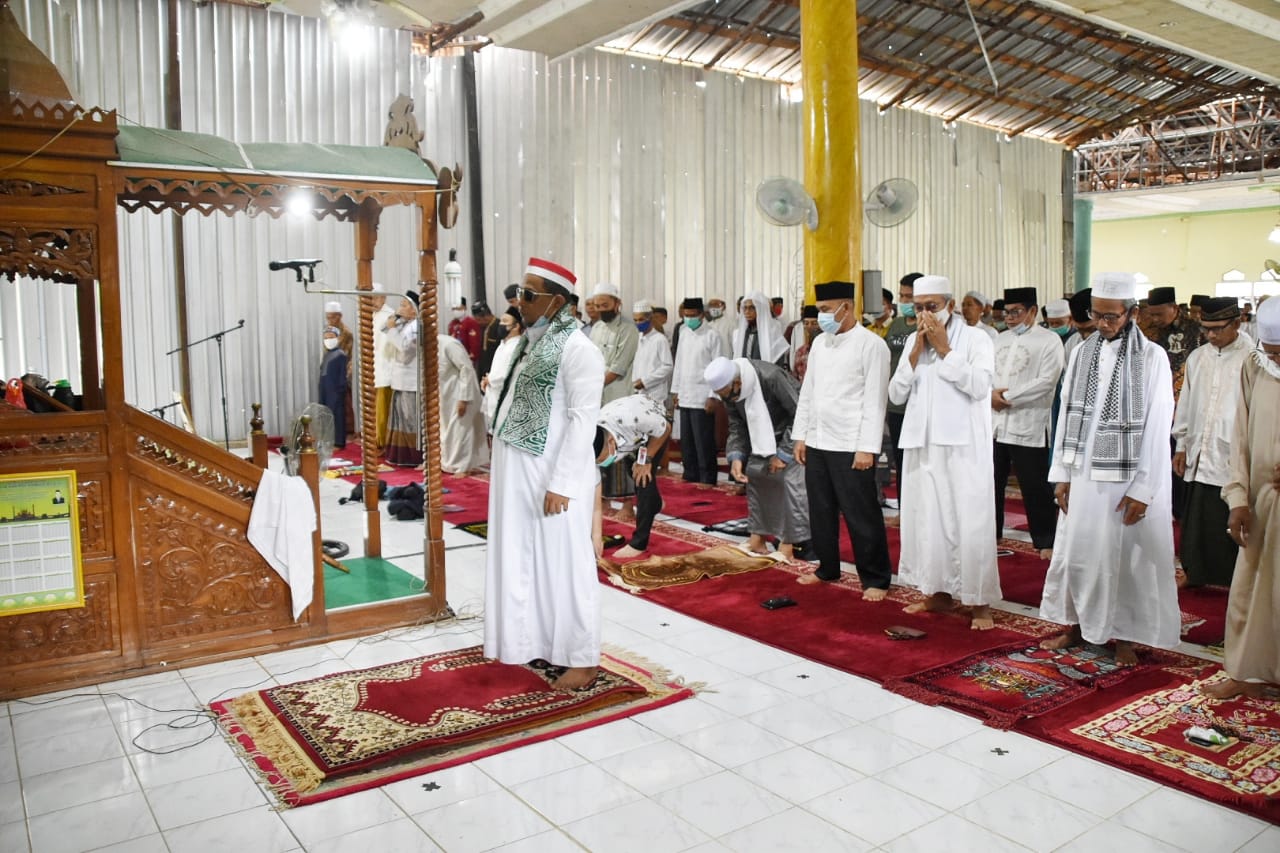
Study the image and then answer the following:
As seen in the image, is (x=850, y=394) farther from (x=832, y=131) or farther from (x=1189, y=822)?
(x=832, y=131)

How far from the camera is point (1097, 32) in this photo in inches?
486

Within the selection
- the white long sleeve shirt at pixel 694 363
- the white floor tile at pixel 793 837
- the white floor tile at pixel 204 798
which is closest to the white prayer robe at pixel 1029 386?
the white long sleeve shirt at pixel 694 363

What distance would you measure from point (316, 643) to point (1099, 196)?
1759cm

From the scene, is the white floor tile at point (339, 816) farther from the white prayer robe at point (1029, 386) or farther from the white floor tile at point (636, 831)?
the white prayer robe at point (1029, 386)

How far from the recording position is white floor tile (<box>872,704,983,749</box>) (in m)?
3.19

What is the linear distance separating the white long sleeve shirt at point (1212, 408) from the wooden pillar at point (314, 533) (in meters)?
4.03

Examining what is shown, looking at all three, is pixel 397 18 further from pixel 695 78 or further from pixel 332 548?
pixel 332 548

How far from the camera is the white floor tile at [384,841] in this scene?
2.51 meters

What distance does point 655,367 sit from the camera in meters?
8.27

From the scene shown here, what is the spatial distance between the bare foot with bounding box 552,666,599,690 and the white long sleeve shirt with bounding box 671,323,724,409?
4.82 meters

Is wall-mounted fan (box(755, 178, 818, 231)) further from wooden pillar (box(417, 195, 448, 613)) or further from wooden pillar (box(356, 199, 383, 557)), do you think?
wooden pillar (box(417, 195, 448, 613))

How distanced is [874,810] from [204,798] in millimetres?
1856

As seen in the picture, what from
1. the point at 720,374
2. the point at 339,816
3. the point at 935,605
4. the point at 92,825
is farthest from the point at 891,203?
the point at 92,825

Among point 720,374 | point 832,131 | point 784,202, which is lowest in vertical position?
point 720,374
